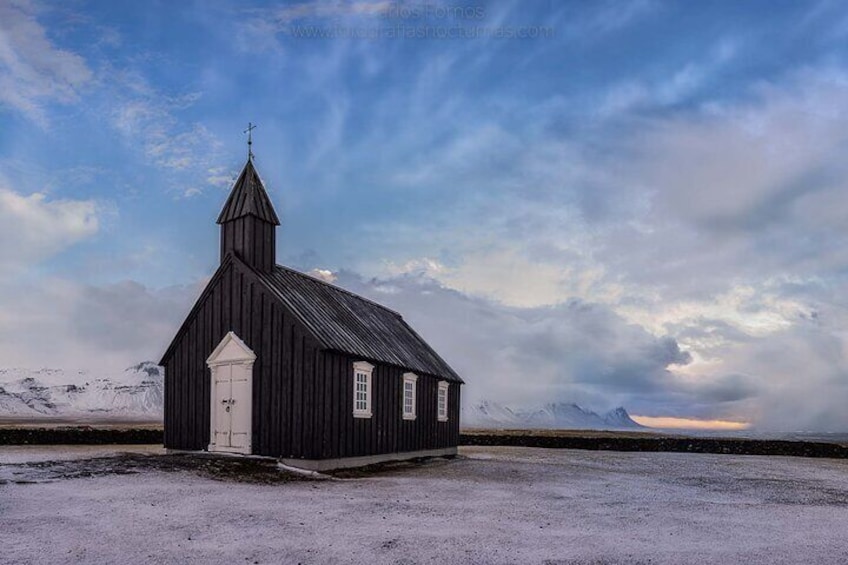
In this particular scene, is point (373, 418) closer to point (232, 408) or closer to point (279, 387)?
point (279, 387)

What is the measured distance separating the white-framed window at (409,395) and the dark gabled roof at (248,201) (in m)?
7.42

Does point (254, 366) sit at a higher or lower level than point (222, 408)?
higher

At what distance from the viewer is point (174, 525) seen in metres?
11.1

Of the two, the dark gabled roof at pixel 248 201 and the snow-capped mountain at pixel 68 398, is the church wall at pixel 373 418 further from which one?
the snow-capped mountain at pixel 68 398

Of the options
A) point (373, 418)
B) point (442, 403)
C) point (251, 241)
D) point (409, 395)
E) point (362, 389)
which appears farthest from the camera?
point (442, 403)

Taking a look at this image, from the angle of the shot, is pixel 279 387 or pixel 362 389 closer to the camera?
pixel 279 387

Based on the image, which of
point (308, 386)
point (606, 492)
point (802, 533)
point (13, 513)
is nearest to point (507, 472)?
point (606, 492)

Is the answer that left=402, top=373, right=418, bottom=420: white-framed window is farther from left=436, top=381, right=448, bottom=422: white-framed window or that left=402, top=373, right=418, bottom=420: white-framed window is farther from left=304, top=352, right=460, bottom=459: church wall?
left=436, top=381, right=448, bottom=422: white-framed window

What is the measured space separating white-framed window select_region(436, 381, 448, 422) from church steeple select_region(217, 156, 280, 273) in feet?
31.8

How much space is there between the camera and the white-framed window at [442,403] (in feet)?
94.8

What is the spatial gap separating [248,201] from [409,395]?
9197mm

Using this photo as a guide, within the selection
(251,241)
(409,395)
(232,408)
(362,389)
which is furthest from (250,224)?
(409,395)

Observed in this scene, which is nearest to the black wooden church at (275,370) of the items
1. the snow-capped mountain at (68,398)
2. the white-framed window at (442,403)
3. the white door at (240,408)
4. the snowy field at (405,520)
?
the white door at (240,408)

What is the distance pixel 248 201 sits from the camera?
23.2 metres
